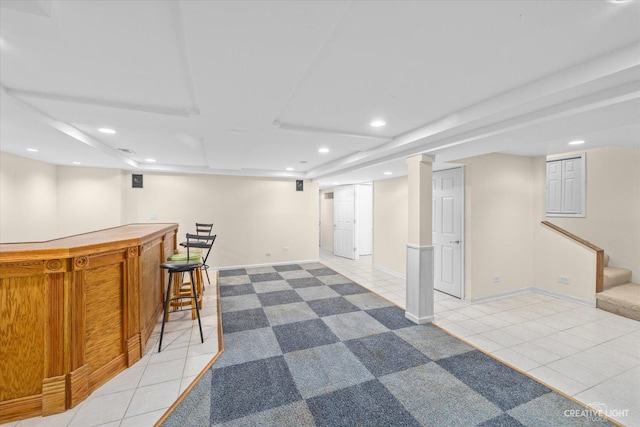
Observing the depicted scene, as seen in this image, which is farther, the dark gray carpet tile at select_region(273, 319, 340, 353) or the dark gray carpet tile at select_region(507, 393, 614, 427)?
the dark gray carpet tile at select_region(273, 319, 340, 353)

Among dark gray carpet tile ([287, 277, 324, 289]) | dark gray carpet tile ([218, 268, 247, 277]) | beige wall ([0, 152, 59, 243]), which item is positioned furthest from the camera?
dark gray carpet tile ([218, 268, 247, 277])

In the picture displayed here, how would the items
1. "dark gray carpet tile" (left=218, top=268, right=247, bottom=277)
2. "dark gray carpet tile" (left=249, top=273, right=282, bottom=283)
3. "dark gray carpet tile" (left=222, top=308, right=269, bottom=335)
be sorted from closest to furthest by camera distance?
"dark gray carpet tile" (left=222, top=308, right=269, bottom=335)
"dark gray carpet tile" (left=249, top=273, right=282, bottom=283)
"dark gray carpet tile" (left=218, top=268, right=247, bottom=277)

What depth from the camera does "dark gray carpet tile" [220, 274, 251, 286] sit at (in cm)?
509

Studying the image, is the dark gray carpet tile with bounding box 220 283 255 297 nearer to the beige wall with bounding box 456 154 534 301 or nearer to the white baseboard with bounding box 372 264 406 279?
the white baseboard with bounding box 372 264 406 279

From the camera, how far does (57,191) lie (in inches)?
198

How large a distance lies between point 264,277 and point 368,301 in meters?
2.41

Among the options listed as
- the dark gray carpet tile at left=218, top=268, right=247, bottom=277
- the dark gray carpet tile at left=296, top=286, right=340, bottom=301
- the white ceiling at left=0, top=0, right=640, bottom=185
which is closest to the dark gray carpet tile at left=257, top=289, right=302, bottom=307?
the dark gray carpet tile at left=296, top=286, right=340, bottom=301

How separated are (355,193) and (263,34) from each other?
6456mm

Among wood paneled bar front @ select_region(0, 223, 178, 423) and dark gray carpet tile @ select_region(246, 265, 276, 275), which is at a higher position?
wood paneled bar front @ select_region(0, 223, 178, 423)

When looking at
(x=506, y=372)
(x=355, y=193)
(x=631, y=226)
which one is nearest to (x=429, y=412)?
(x=506, y=372)

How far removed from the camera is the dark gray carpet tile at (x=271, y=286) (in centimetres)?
466

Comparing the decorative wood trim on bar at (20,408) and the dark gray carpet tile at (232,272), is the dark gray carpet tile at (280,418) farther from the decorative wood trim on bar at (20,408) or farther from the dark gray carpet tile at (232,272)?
the dark gray carpet tile at (232,272)

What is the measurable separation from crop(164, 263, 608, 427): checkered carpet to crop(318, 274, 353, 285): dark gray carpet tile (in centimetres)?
150

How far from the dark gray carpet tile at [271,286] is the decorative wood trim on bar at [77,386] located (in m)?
2.66
